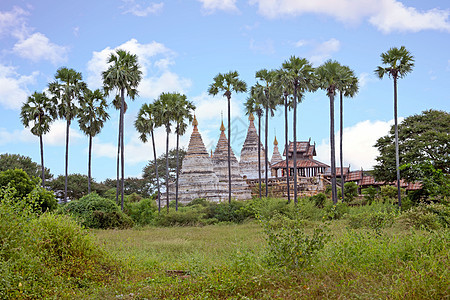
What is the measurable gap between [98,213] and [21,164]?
2910 cm

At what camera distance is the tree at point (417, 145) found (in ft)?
102

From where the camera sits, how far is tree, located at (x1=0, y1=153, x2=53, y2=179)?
46062 mm

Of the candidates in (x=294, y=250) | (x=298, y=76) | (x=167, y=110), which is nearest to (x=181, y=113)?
(x=167, y=110)

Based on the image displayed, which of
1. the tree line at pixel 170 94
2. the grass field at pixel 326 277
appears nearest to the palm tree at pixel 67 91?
the tree line at pixel 170 94

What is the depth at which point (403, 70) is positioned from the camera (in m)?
30.7

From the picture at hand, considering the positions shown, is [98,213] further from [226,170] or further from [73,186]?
[73,186]

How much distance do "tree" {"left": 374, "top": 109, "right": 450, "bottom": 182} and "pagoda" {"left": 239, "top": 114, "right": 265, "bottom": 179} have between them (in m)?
18.3

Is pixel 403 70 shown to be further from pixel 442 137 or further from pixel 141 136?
pixel 141 136

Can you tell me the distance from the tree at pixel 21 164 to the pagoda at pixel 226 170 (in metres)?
19.9

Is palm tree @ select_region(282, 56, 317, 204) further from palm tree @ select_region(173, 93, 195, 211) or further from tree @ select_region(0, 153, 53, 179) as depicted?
tree @ select_region(0, 153, 53, 179)

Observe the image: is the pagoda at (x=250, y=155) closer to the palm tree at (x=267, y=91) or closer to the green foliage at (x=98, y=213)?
the palm tree at (x=267, y=91)

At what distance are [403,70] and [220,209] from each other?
16.5m

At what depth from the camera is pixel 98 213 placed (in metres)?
→ 22.7

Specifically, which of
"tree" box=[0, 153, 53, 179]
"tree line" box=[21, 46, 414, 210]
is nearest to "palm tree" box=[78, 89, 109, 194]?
"tree line" box=[21, 46, 414, 210]
